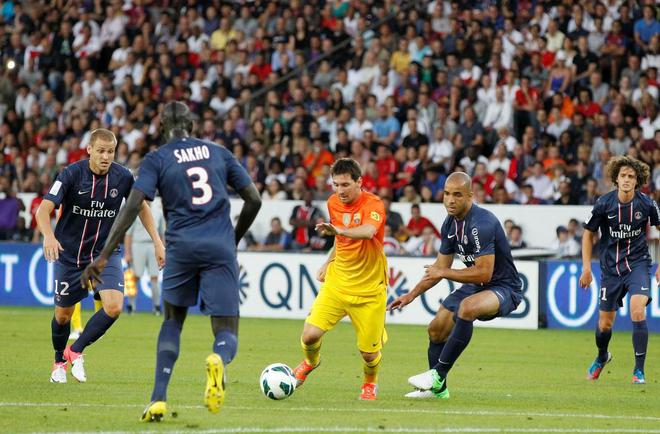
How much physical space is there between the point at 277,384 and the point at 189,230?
2.10m

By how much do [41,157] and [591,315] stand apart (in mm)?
13246

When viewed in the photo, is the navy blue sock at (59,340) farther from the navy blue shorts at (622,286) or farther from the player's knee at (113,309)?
the navy blue shorts at (622,286)

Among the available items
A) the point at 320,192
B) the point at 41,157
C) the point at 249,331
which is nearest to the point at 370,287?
the point at 249,331

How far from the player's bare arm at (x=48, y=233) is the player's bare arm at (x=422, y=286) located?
300 centimetres

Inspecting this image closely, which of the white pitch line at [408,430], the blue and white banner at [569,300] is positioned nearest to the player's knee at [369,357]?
the white pitch line at [408,430]

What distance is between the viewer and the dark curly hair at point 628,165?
1277 cm

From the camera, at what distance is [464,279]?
420 inches

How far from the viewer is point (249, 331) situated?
19031 mm

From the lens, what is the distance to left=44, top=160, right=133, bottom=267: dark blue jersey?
11.5 meters

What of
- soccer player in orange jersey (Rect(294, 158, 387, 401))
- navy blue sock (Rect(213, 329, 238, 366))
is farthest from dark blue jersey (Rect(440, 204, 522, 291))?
navy blue sock (Rect(213, 329, 238, 366))

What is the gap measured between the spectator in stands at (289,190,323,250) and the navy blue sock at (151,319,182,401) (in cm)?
1431

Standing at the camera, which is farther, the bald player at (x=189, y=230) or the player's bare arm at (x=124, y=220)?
the bald player at (x=189, y=230)

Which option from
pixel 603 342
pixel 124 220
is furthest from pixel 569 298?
pixel 124 220

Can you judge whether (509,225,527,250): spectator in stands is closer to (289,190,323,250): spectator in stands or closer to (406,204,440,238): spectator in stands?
(406,204,440,238): spectator in stands
